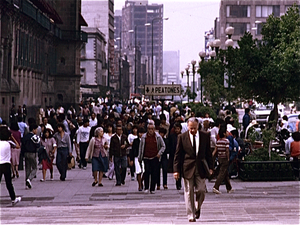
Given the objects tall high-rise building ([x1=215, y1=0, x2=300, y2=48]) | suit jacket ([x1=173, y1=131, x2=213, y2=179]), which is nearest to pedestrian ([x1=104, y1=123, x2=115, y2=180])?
suit jacket ([x1=173, y1=131, x2=213, y2=179])

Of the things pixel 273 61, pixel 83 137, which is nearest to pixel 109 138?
pixel 83 137

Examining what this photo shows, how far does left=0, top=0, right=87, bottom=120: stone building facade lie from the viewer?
45281 millimetres

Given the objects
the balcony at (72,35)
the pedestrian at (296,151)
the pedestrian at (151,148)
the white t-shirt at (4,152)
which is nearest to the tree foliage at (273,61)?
the pedestrian at (296,151)

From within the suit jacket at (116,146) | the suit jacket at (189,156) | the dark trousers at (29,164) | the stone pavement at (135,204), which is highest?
the suit jacket at (189,156)

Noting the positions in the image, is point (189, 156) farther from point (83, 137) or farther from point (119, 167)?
point (83, 137)

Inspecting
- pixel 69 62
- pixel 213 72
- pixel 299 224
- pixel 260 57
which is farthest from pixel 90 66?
pixel 299 224

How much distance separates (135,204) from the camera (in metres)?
15.2

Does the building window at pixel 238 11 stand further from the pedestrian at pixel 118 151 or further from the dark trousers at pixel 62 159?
the pedestrian at pixel 118 151

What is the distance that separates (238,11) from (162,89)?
310ft

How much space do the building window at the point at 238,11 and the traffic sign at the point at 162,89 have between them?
92.9 metres

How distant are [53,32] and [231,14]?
57284mm

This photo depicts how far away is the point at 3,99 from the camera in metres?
43.6

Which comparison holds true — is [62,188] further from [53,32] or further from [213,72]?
[53,32]

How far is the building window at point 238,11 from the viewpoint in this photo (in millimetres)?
119812
